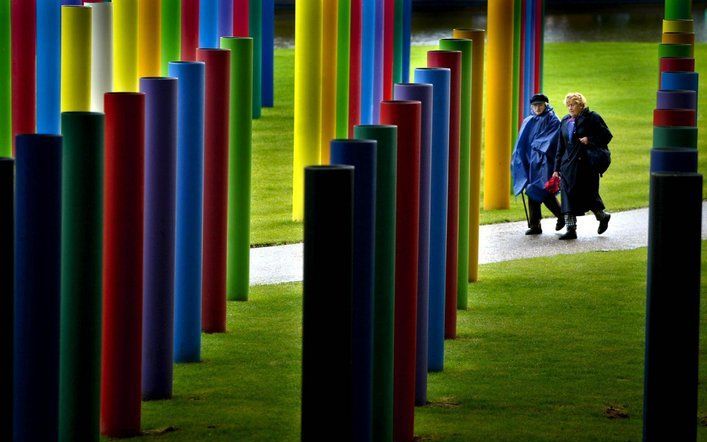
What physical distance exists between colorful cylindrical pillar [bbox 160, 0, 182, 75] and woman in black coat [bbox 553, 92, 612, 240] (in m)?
4.06

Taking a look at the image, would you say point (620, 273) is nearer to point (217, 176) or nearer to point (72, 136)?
point (217, 176)

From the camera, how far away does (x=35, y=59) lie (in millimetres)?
9430

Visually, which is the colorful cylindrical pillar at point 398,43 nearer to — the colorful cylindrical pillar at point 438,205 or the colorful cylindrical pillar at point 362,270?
the colorful cylindrical pillar at point 438,205

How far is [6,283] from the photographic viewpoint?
18.1 feet

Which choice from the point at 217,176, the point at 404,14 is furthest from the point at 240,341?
the point at 404,14

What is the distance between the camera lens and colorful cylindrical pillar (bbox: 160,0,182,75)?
401 inches

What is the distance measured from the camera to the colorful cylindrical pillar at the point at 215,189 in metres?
9.49

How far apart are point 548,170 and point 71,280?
24.8 ft

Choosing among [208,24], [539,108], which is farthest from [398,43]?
[208,24]

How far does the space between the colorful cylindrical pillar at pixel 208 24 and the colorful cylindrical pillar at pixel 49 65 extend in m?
3.12

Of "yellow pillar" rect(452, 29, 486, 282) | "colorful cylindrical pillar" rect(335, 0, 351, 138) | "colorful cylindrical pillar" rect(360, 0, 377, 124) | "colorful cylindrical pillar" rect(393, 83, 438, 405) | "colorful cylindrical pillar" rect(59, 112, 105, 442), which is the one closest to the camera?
"colorful cylindrical pillar" rect(59, 112, 105, 442)

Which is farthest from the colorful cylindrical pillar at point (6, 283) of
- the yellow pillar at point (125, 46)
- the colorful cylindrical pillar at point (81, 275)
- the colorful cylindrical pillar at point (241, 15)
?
the colorful cylindrical pillar at point (241, 15)

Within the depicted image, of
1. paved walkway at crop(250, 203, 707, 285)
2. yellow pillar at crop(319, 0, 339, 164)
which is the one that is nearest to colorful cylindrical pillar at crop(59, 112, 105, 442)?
paved walkway at crop(250, 203, 707, 285)

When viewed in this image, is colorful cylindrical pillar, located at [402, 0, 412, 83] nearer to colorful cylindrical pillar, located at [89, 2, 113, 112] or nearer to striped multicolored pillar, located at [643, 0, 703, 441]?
colorful cylindrical pillar, located at [89, 2, 113, 112]
